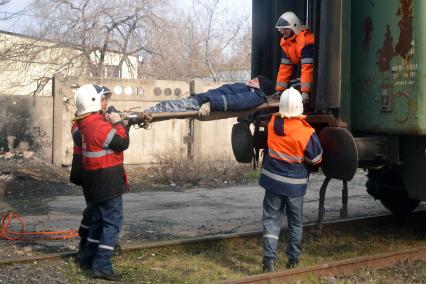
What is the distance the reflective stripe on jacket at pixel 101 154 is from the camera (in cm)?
528

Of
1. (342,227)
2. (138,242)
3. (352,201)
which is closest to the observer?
(138,242)

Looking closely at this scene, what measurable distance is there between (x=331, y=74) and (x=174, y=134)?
9272mm

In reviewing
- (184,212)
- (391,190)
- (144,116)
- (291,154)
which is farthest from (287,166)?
(184,212)

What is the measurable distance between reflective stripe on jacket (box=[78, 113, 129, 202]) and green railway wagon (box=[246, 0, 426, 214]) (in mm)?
1995

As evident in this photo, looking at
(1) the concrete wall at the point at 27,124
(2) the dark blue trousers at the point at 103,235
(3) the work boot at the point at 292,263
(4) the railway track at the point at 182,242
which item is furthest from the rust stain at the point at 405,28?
(1) the concrete wall at the point at 27,124

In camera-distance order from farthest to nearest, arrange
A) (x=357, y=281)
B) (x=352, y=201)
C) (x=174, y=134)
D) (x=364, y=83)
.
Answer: (x=174, y=134), (x=352, y=201), (x=364, y=83), (x=357, y=281)

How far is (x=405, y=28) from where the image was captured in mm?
5531

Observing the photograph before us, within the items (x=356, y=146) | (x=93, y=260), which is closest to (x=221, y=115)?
(x=356, y=146)

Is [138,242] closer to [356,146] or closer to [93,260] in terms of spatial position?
[93,260]

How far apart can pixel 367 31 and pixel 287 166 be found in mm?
1694

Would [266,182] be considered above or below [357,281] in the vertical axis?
above

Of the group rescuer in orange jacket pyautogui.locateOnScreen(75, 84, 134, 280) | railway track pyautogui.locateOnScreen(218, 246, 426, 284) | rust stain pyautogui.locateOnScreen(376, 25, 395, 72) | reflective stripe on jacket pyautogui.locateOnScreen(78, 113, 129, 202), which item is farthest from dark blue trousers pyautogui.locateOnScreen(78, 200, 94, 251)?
rust stain pyautogui.locateOnScreen(376, 25, 395, 72)

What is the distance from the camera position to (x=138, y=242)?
6895mm

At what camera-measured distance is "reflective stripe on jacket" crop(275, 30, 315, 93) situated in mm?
6035
